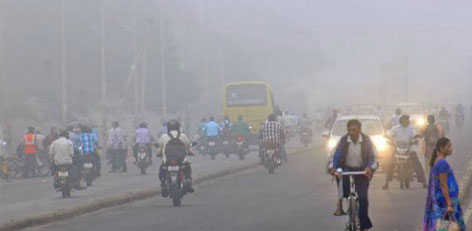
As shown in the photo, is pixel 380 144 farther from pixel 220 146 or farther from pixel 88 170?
pixel 220 146

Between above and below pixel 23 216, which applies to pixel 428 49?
above

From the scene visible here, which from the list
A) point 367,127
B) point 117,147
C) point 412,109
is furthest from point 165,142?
point 412,109

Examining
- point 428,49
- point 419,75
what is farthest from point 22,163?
point 428,49

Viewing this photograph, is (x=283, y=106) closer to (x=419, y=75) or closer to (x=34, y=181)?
(x=419, y=75)

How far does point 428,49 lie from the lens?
7795 inches

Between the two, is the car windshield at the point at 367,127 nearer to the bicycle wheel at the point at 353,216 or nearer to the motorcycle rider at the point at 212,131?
the motorcycle rider at the point at 212,131

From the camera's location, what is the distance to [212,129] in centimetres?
4812

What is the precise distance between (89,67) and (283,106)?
168 feet

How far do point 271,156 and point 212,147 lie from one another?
13232 millimetres

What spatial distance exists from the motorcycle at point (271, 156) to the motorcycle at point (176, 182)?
10406 millimetres

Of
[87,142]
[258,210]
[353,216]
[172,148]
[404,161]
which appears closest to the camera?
[353,216]

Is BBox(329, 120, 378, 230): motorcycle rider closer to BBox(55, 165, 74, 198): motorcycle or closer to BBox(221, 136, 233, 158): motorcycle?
BBox(55, 165, 74, 198): motorcycle

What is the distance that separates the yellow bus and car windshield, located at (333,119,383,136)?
21.5 meters

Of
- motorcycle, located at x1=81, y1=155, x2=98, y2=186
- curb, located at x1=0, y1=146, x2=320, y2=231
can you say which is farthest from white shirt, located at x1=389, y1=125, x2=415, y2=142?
motorcycle, located at x1=81, y1=155, x2=98, y2=186
